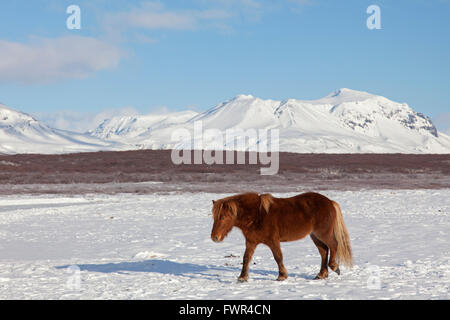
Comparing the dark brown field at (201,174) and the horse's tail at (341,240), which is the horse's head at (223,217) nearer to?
the horse's tail at (341,240)

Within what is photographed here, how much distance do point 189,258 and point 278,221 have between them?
13.7ft

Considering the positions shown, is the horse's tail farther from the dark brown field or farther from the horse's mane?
the dark brown field

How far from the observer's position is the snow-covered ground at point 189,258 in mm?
8773

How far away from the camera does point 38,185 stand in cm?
4688

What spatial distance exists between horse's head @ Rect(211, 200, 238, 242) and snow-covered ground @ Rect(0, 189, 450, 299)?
95 centimetres

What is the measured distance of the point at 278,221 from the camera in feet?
30.2

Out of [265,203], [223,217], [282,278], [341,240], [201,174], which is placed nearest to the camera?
[223,217]

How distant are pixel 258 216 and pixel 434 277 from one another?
3.34 metres

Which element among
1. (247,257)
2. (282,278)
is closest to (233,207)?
(247,257)

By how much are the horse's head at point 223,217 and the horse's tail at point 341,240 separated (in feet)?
6.13

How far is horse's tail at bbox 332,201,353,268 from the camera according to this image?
31.4ft

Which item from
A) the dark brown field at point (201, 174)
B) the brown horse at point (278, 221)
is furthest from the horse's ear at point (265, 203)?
the dark brown field at point (201, 174)

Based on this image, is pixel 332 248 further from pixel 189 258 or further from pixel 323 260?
pixel 189 258
